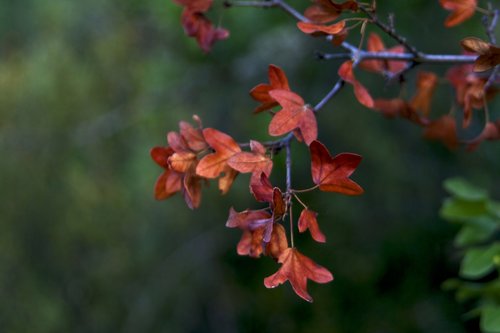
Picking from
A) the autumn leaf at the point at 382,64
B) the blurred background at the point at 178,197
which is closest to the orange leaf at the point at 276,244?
the autumn leaf at the point at 382,64

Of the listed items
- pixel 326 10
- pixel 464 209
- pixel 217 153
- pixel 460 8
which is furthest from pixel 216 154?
pixel 464 209

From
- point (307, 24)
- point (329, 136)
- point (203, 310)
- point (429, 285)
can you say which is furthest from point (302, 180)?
point (307, 24)

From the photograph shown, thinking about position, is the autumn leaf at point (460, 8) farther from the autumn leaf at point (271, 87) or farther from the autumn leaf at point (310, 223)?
the autumn leaf at point (310, 223)

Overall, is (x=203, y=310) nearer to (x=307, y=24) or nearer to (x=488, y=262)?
(x=488, y=262)

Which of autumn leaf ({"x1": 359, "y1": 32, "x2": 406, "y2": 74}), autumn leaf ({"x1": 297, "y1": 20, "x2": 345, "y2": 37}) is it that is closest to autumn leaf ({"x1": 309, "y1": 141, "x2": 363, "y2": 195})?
autumn leaf ({"x1": 297, "y1": 20, "x2": 345, "y2": 37})

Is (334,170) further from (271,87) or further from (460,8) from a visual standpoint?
(460,8)

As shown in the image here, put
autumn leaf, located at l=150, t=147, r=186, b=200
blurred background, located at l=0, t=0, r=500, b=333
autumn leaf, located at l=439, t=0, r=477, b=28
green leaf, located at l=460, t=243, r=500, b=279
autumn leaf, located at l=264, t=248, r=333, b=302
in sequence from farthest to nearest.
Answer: blurred background, located at l=0, t=0, r=500, b=333
green leaf, located at l=460, t=243, r=500, b=279
autumn leaf, located at l=439, t=0, r=477, b=28
autumn leaf, located at l=150, t=147, r=186, b=200
autumn leaf, located at l=264, t=248, r=333, b=302

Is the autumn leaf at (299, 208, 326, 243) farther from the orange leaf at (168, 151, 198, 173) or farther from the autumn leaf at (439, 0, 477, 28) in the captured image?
the autumn leaf at (439, 0, 477, 28)
